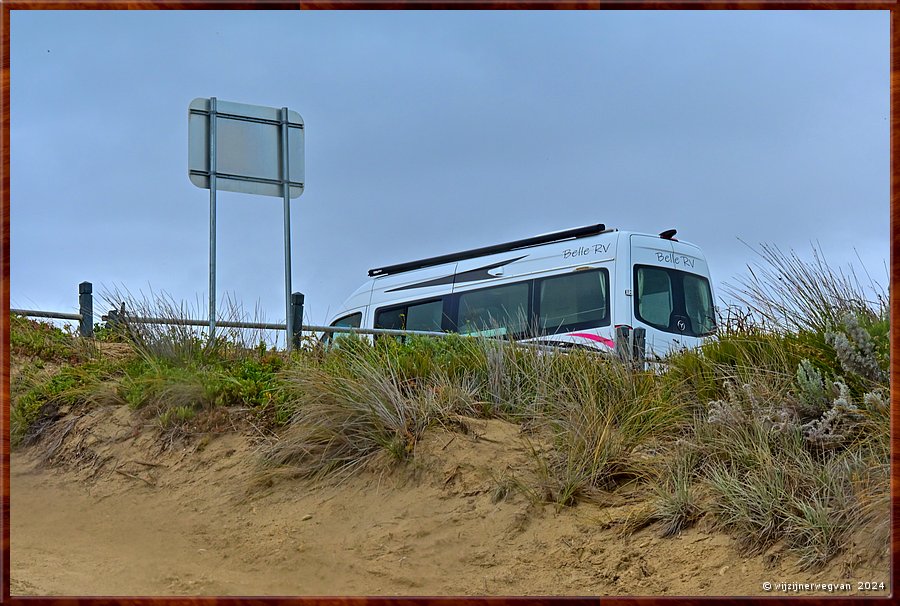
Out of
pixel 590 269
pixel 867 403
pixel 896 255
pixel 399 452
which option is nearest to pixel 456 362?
pixel 399 452

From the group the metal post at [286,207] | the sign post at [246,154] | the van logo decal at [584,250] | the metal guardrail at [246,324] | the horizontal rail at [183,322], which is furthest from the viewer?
the van logo decal at [584,250]

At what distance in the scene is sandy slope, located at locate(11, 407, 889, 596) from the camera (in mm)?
5957

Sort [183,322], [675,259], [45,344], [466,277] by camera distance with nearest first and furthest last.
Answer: [183,322], [45,344], [675,259], [466,277]

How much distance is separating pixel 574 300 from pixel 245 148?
6162 mm

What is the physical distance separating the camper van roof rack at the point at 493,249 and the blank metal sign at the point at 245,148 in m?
5.63

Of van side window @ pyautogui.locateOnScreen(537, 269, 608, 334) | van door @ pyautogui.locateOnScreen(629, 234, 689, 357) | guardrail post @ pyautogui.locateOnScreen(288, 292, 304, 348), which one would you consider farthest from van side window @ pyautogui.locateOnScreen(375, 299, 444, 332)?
guardrail post @ pyautogui.locateOnScreen(288, 292, 304, 348)

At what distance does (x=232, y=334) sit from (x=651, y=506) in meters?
5.12

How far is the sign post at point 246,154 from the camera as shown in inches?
425

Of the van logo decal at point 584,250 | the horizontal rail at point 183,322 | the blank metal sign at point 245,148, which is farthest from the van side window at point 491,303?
the horizontal rail at point 183,322

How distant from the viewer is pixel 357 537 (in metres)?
6.85

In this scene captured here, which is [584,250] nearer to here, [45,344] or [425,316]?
[425,316]

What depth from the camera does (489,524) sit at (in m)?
6.68

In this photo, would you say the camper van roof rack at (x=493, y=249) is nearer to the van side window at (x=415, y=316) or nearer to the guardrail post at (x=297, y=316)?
the van side window at (x=415, y=316)

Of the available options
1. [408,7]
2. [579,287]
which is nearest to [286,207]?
[579,287]
